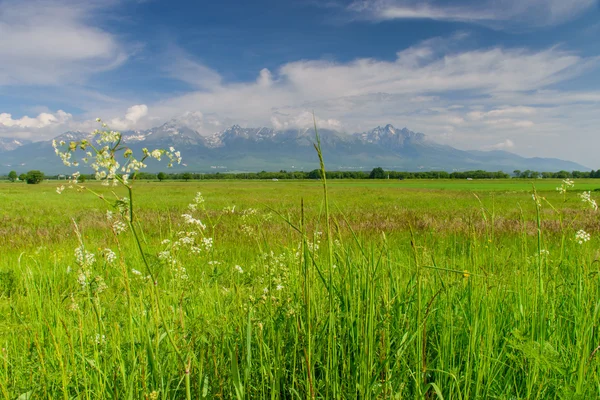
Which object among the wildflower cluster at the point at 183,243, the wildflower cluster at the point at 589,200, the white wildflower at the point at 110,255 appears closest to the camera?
the white wildflower at the point at 110,255

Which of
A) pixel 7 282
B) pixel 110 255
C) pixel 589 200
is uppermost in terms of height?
pixel 589 200

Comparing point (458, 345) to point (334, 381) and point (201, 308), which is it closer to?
point (334, 381)

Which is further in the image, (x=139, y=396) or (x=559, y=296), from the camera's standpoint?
(x=559, y=296)

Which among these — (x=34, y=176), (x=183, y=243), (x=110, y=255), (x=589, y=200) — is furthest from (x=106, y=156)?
(x=34, y=176)

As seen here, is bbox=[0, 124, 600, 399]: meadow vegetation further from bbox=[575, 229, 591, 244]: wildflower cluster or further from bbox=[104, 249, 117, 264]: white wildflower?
bbox=[575, 229, 591, 244]: wildflower cluster

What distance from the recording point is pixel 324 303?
2764 millimetres

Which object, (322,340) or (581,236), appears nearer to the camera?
(322,340)

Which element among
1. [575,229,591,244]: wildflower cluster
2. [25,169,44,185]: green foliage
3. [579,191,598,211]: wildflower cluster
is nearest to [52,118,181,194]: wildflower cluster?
[579,191,598,211]: wildflower cluster

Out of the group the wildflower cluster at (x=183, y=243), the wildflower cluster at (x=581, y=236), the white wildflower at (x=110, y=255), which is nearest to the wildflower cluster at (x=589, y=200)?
the wildflower cluster at (x=581, y=236)

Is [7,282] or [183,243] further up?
[183,243]

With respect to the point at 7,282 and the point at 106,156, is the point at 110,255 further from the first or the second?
the point at 7,282

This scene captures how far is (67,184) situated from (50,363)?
6.22ft

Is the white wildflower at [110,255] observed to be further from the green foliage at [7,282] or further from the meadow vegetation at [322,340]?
the green foliage at [7,282]

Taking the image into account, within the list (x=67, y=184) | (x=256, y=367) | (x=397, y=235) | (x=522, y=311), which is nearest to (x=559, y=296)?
(x=522, y=311)
